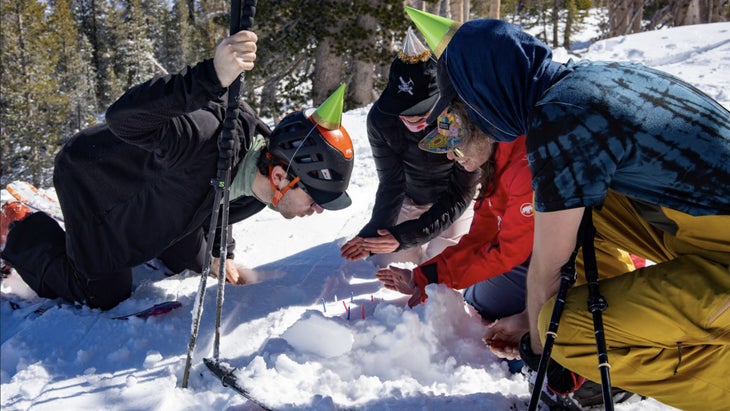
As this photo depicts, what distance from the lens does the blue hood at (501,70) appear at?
174 centimetres

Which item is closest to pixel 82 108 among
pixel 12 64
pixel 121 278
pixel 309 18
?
pixel 12 64

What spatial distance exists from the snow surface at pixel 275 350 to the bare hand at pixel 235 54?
3.92ft

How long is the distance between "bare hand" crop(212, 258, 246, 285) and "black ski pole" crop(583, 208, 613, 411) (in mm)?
2304

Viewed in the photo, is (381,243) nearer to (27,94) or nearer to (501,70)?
(501,70)

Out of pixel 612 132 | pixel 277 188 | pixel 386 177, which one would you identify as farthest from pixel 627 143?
pixel 386 177

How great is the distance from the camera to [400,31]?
42.9ft

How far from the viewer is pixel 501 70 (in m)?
1.76

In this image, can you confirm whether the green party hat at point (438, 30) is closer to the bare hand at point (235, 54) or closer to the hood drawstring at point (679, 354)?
the bare hand at point (235, 54)

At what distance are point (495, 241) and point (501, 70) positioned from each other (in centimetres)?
111

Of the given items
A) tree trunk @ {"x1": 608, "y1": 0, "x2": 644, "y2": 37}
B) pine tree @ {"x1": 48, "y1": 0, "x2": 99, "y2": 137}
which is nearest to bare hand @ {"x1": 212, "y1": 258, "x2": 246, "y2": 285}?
tree trunk @ {"x1": 608, "y1": 0, "x2": 644, "y2": 37}

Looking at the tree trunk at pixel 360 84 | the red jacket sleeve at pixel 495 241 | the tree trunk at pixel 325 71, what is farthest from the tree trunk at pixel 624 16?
the red jacket sleeve at pixel 495 241

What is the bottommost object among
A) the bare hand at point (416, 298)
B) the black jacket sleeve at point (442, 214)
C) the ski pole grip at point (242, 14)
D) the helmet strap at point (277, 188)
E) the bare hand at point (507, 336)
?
the bare hand at point (416, 298)

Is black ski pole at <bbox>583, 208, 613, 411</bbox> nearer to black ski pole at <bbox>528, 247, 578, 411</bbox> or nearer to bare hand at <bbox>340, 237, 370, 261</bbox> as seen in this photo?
black ski pole at <bbox>528, 247, 578, 411</bbox>

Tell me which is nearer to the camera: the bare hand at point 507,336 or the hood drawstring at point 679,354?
the hood drawstring at point 679,354
